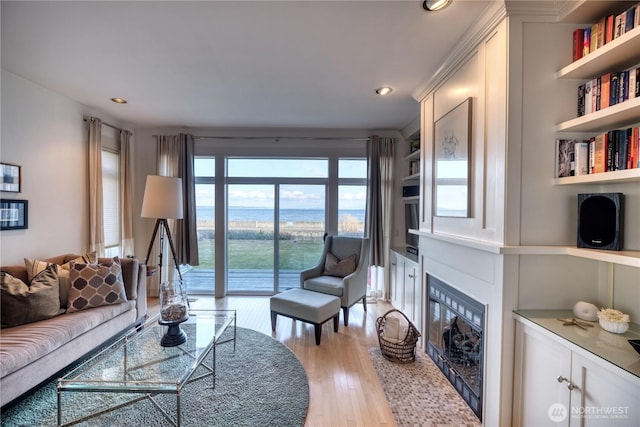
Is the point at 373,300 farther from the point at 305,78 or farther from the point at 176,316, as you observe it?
the point at 305,78

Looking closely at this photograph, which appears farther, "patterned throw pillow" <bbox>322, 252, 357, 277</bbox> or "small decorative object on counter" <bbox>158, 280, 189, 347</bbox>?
"patterned throw pillow" <bbox>322, 252, 357, 277</bbox>

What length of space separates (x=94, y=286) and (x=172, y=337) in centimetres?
101

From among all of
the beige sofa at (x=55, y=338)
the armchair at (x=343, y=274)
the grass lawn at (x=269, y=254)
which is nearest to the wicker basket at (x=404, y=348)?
the armchair at (x=343, y=274)

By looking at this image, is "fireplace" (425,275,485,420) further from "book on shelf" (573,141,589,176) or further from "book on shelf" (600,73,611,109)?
"book on shelf" (600,73,611,109)

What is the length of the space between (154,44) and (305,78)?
119 centimetres

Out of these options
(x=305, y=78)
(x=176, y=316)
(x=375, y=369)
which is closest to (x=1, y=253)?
(x=176, y=316)

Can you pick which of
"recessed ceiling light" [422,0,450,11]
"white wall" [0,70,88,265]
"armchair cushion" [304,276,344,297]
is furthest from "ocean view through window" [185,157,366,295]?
"recessed ceiling light" [422,0,450,11]

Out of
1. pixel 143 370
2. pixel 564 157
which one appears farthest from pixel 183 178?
pixel 564 157

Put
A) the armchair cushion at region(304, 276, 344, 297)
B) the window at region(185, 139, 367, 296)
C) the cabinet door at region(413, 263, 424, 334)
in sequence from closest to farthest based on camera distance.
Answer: the cabinet door at region(413, 263, 424, 334)
the armchair cushion at region(304, 276, 344, 297)
the window at region(185, 139, 367, 296)

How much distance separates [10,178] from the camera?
8.24ft

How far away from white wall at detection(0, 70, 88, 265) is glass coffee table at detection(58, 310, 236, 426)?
155 centimetres

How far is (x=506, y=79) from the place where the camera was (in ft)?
5.18

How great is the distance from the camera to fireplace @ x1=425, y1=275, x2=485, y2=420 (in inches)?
72.6

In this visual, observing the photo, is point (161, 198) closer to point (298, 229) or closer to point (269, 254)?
point (269, 254)
